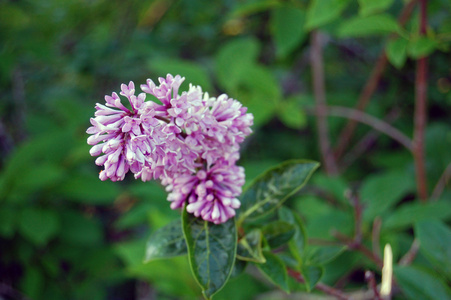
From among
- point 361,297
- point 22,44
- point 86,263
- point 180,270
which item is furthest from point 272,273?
point 22,44

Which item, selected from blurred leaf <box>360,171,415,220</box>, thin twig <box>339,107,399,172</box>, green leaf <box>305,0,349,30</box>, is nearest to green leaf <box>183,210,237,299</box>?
green leaf <box>305,0,349,30</box>

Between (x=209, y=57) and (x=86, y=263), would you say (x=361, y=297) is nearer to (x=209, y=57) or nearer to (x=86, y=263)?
(x=86, y=263)

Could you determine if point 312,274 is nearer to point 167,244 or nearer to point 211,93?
point 167,244

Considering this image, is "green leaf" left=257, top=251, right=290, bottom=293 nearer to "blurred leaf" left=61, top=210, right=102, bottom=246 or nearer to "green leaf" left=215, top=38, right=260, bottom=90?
"green leaf" left=215, top=38, right=260, bottom=90

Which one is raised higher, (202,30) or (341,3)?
(202,30)

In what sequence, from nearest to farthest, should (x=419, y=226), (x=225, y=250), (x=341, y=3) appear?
(x=225, y=250) → (x=419, y=226) → (x=341, y=3)
